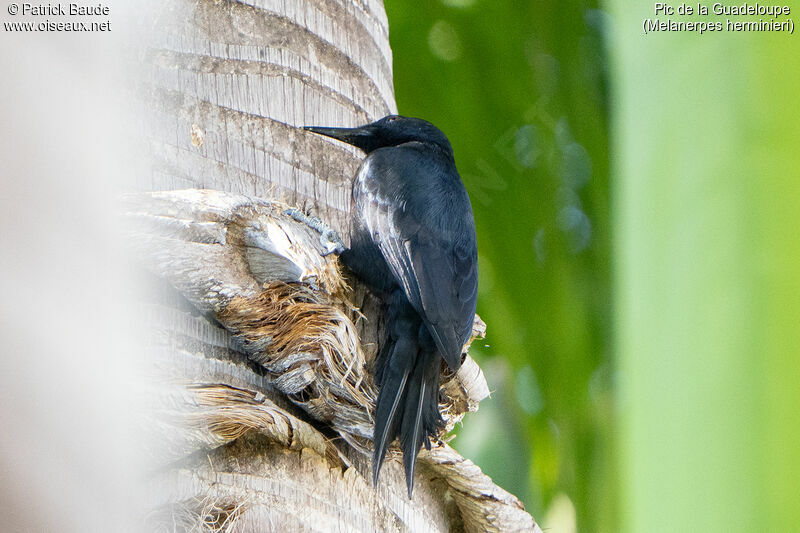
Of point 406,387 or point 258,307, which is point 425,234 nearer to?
point 406,387

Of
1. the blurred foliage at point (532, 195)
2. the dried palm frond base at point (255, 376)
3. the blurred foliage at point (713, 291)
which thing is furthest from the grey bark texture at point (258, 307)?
the blurred foliage at point (532, 195)

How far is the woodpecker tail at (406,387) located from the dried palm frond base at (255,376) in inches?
1.2

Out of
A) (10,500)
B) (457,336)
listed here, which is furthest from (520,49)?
(10,500)

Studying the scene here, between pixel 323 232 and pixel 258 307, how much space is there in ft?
0.87

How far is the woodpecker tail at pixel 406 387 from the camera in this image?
117 cm

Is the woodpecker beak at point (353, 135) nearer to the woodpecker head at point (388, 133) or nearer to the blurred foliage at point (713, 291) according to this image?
the woodpecker head at point (388, 133)

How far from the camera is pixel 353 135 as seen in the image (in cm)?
143

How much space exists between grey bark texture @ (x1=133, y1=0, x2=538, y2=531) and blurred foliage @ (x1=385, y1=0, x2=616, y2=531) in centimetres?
58

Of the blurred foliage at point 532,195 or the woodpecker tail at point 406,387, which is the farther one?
the blurred foliage at point 532,195

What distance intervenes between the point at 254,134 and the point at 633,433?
969 millimetres

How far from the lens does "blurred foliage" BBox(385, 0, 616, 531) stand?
1.93 meters

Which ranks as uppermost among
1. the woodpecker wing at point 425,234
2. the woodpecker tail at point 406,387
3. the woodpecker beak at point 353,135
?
the woodpecker beak at point 353,135

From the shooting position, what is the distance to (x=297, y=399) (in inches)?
44.6

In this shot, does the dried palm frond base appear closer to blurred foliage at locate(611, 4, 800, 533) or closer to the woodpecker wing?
the woodpecker wing
